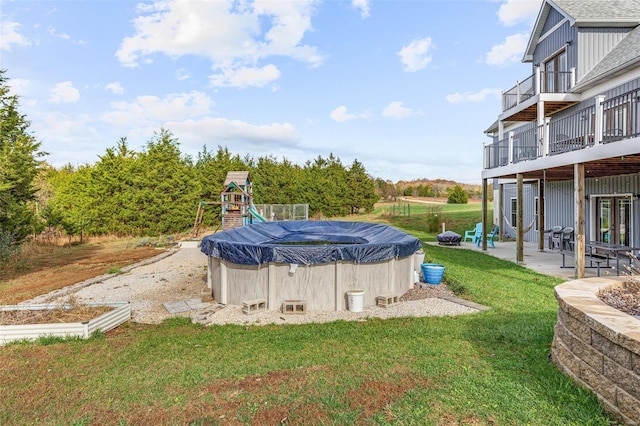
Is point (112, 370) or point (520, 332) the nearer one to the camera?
point (112, 370)

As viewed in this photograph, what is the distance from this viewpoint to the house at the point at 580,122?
27.9 ft

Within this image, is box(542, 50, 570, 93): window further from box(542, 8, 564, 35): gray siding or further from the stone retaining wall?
the stone retaining wall

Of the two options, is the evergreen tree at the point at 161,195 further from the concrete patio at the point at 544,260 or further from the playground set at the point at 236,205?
the concrete patio at the point at 544,260

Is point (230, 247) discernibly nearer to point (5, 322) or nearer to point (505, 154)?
point (5, 322)

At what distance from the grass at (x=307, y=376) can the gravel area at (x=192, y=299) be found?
1.52ft

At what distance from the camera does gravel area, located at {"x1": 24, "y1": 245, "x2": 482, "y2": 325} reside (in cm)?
615

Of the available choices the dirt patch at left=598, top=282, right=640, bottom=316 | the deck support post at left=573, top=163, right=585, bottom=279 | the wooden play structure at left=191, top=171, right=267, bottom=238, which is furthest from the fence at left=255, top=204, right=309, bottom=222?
the dirt patch at left=598, top=282, right=640, bottom=316

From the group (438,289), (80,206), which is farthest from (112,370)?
(80,206)

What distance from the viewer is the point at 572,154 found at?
8.40 meters

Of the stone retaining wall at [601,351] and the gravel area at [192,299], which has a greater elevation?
the stone retaining wall at [601,351]

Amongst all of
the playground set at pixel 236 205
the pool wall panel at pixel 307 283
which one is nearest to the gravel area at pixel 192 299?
the pool wall panel at pixel 307 283

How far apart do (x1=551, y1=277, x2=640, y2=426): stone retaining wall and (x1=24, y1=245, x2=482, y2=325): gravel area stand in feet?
8.64

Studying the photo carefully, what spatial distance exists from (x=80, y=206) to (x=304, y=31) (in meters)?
16.8

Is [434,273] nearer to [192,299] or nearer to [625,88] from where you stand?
[192,299]
